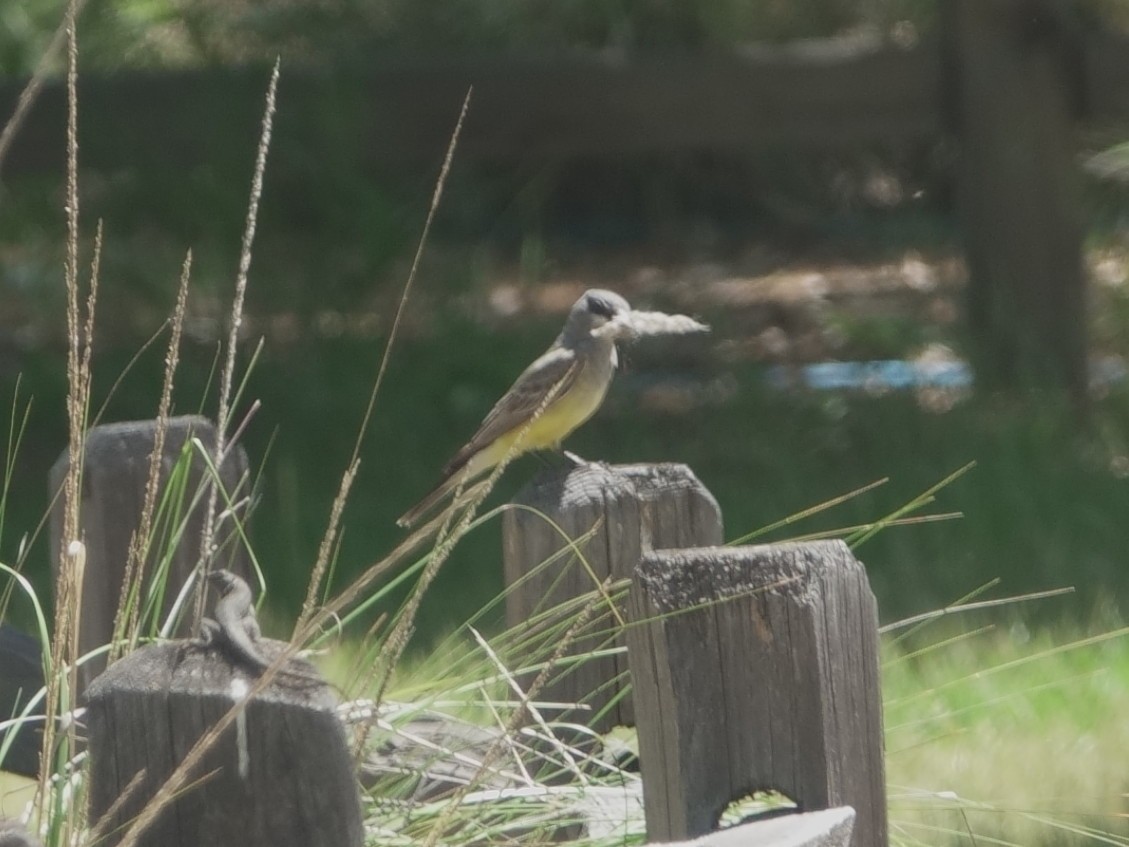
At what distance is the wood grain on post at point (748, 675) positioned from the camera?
7.23 ft

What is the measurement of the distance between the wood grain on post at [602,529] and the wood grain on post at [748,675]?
2.19 ft

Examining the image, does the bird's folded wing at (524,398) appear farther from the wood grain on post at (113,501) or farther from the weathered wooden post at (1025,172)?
the weathered wooden post at (1025,172)

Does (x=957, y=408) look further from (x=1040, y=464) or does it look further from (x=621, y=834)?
(x=621, y=834)

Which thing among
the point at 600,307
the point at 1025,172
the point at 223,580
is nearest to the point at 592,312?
the point at 600,307

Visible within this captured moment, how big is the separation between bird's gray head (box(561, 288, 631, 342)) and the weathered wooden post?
11.9 feet

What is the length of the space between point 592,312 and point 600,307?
1.9 inches

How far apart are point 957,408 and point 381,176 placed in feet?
9.10

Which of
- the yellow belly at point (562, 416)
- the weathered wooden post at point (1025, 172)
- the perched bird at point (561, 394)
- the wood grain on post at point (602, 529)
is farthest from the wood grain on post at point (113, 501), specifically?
the weathered wooden post at point (1025, 172)

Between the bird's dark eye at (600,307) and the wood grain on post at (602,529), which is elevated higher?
the bird's dark eye at (600,307)

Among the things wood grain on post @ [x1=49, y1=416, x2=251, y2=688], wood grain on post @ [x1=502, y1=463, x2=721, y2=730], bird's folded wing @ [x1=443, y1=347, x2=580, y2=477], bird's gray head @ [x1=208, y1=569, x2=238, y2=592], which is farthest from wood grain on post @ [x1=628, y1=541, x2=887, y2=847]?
bird's folded wing @ [x1=443, y1=347, x2=580, y2=477]

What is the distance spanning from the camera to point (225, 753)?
5.66 ft

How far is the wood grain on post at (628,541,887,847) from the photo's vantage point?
2.20 m

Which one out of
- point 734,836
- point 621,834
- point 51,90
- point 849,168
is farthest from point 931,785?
point 849,168

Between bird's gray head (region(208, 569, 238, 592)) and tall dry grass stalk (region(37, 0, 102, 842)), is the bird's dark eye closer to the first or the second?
tall dry grass stalk (region(37, 0, 102, 842))
